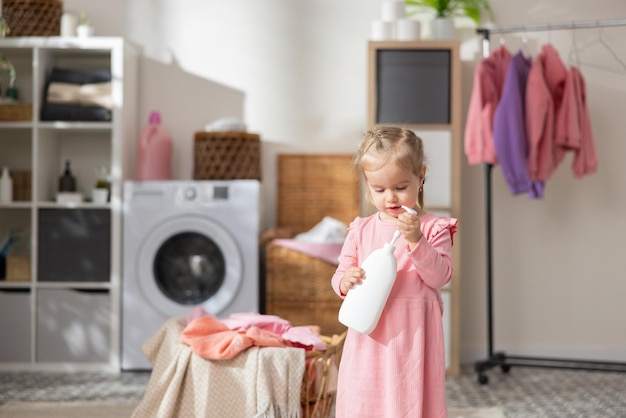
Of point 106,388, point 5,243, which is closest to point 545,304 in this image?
point 106,388

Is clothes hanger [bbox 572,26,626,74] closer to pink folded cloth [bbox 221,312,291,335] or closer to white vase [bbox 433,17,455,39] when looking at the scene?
Result: white vase [bbox 433,17,455,39]

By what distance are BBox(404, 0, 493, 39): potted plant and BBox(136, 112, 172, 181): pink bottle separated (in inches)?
53.8

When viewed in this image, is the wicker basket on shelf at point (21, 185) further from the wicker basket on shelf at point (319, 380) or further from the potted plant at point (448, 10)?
the wicker basket on shelf at point (319, 380)

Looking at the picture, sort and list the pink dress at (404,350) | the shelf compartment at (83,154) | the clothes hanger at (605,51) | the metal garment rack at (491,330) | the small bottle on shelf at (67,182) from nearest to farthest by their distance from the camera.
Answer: the pink dress at (404,350) → the metal garment rack at (491,330) → the small bottle on shelf at (67,182) → the clothes hanger at (605,51) → the shelf compartment at (83,154)

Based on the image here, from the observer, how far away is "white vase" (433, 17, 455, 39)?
14.7 feet

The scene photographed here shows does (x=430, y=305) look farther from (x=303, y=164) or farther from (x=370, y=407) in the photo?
(x=303, y=164)

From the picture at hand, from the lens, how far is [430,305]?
7.16 ft

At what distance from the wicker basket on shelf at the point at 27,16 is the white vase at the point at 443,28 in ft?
6.06

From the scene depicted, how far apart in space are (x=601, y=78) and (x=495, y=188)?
76 cm

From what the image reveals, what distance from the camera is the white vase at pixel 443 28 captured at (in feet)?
14.7

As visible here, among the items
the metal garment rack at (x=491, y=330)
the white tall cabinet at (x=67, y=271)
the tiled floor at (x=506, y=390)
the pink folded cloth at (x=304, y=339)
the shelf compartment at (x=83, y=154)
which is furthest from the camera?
the shelf compartment at (x=83, y=154)

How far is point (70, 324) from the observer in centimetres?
448

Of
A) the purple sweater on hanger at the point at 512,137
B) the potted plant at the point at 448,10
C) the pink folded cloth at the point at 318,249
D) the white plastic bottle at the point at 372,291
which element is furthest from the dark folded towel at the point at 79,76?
the white plastic bottle at the point at 372,291

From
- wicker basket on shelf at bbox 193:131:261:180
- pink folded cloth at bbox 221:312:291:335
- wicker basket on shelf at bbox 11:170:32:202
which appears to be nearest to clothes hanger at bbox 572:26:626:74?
wicker basket on shelf at bbox 193:131:261:180
